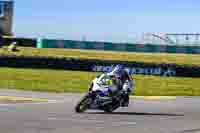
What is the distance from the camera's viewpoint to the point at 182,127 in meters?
14.5

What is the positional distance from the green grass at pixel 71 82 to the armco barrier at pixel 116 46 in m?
26.5

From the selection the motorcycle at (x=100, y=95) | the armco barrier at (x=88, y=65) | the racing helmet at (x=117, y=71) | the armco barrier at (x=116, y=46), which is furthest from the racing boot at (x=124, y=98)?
the armco barrier at (x=116, y=46)

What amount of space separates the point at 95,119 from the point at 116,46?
4795 cm

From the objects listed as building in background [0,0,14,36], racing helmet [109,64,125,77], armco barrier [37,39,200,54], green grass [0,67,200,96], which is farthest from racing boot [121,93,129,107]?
building in background [0,0,14,36]

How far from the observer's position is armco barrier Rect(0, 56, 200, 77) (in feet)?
113

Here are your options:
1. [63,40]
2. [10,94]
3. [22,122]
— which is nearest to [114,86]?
[22,122]

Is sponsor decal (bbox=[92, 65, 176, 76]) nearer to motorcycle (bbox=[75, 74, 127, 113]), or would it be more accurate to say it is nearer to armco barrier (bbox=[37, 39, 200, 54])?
motorcycle (bbox=[75, 74, 127, 113])

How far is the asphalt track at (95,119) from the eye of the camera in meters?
13.3

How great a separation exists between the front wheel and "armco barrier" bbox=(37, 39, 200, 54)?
44.7m

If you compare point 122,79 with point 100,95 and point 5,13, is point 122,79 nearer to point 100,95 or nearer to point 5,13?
point 100,95

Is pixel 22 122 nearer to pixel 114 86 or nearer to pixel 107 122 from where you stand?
pixel 107 122

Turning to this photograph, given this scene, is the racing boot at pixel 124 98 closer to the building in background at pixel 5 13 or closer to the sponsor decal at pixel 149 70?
the sponsor decal at pixel 149 70

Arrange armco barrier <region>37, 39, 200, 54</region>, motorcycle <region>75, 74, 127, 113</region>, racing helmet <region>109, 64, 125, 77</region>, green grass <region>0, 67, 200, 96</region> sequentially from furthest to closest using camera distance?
armco barrier <region>37, 39, 200, 54</region>, green grass <region>0, 67, 200, 96</region>, racing helmet <region>109, 64, 125, 77</region>, motorcycle <region>75, 74, 127, 113</region>

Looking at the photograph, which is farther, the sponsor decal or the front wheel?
the sponsor decal
